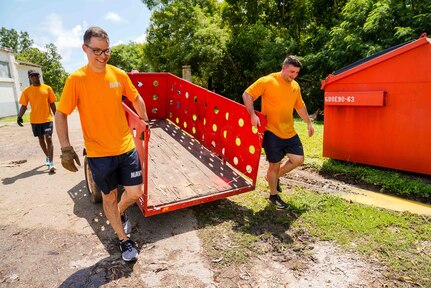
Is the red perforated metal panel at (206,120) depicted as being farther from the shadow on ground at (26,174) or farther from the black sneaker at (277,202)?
the shadow on ground at (26,174)

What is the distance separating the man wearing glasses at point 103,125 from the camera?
2.82m

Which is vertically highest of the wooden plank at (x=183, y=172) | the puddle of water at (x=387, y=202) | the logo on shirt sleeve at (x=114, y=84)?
the logo on shirt sleeve at (x=114, y=84)

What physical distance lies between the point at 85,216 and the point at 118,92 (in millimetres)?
2048

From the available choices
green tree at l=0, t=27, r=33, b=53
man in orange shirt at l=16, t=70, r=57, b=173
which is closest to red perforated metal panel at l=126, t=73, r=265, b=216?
man in orange shirt at l=16, t=70, r=57, b=173

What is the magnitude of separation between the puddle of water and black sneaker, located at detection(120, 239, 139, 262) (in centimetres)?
298

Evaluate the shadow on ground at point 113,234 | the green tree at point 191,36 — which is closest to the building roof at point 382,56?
the shadow on ground at point 113,234

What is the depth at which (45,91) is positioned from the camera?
6336 millimetres

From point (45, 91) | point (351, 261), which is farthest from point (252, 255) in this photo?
point (45, 91)

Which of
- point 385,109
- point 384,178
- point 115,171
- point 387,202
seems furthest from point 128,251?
point 385,109

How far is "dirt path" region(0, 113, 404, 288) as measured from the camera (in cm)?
286

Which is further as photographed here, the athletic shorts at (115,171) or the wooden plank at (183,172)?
the wooden plank at (183,172)

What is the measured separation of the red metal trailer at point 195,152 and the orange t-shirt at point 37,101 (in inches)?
83.0

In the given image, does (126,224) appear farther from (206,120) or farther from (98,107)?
(206,120)

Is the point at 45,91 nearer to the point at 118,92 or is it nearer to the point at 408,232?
the point at 118,92
